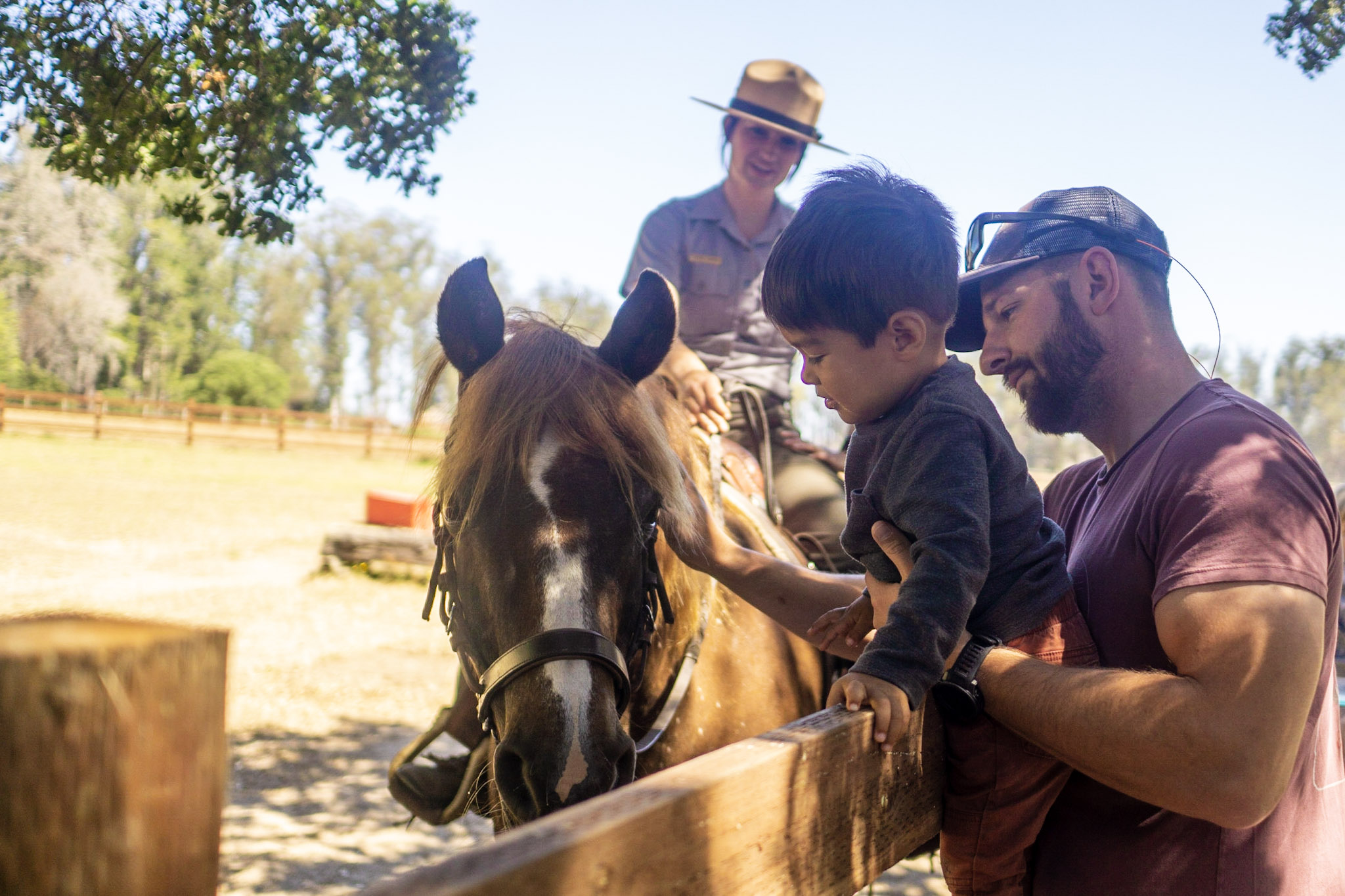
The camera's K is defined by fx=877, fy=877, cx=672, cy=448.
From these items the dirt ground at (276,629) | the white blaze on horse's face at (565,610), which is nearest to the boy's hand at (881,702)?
the white blaze on horse's face at (565,610)

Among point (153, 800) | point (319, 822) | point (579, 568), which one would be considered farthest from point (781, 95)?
point (319, 822)

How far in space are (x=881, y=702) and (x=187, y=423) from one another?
117 feet

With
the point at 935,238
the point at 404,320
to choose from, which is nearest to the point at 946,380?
the point at 935,238

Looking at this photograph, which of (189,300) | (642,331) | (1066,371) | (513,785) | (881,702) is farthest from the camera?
(189,300)

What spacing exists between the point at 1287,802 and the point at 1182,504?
541 millimetres

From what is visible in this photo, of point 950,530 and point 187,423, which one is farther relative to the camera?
point 187,423

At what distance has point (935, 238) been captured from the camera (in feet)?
5.62

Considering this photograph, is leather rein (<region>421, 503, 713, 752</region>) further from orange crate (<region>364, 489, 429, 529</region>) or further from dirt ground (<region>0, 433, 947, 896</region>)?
orange crate (<region>364, 489, 429, 529</region>)

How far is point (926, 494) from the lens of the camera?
1.46 meters

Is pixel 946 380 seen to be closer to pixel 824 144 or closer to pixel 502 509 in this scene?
pixel 502 509

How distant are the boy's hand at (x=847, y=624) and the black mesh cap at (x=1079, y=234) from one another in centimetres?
67

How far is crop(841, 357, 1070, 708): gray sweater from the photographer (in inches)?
51.9

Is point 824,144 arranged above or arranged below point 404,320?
below

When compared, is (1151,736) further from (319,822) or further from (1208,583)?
(319,822)
